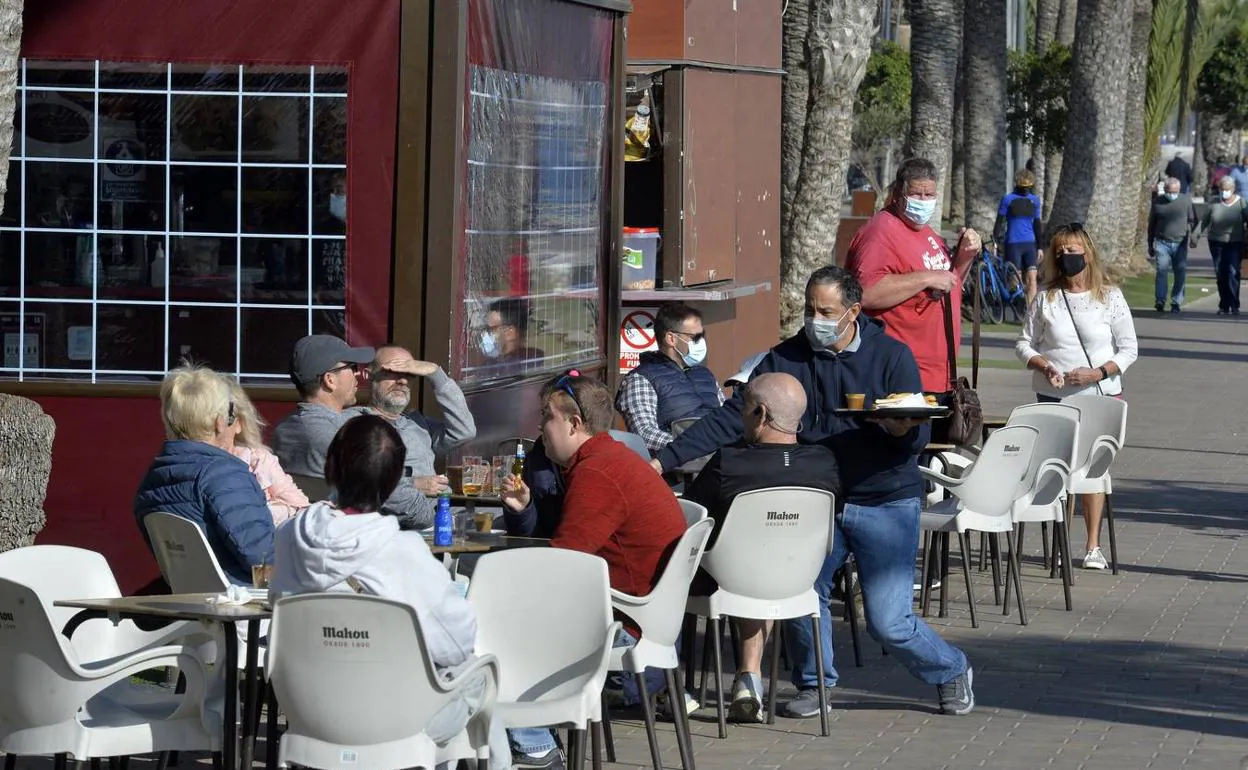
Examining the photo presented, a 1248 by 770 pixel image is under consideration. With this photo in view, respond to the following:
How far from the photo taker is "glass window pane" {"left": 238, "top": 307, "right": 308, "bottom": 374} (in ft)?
29.6

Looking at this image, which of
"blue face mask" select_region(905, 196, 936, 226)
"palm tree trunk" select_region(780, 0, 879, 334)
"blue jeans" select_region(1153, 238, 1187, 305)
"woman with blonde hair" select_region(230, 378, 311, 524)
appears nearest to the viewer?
"woman with blonde hair" select_region(230, 378, 311, 524)

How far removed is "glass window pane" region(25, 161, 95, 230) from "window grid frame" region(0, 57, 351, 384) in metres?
0.02

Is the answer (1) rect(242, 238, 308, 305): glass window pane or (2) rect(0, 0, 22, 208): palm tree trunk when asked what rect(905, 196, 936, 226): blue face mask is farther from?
(2) rect(0, 0, 22, 208): palm tree trunk

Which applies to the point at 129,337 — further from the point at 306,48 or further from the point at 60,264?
the point at 306,48

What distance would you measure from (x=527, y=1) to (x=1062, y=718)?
4.29 m

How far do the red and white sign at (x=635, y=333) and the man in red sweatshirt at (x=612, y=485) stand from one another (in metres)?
6.40

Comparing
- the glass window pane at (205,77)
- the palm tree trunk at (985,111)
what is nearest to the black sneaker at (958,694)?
the glass window pane at (205,77)

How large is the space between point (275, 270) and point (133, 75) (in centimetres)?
107

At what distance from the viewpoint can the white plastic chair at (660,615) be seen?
20.9 ft

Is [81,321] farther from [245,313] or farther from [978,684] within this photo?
[978,684]

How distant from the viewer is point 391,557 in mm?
5316

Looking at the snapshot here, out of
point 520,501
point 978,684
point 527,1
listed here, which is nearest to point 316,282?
point 527,1

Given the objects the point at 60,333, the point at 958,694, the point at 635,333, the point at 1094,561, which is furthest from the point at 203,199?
the point at 1094,561

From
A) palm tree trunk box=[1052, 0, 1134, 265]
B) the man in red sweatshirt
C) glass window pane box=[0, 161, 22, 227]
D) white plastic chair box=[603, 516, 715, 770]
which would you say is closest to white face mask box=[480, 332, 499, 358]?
glass window pane box=[0, 161, 22, 227]
